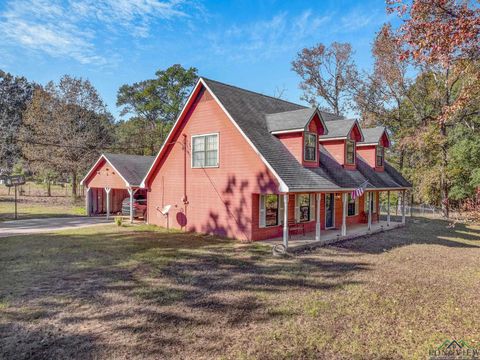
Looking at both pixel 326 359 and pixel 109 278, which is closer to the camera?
pixel 326 359

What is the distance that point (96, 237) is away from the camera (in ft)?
Result: 49.9

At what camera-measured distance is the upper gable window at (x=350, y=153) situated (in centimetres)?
1822

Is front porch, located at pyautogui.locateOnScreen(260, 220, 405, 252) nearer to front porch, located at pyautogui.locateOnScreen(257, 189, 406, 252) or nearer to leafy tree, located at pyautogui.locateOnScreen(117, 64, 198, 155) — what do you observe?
front porch, located at pyautogui.locateOnScreen(257, 189, 406, 252)

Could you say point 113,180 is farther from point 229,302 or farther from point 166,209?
point 229,302

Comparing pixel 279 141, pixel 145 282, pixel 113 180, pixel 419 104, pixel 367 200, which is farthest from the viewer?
pixel 419 104

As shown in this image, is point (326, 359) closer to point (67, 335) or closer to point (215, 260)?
point (67, 335)

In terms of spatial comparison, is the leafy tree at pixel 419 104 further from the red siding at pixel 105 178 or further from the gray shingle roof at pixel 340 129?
the red siding at pixel 105 178

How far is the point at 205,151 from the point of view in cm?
1603

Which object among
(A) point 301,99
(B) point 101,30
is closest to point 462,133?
(A) point 301,99

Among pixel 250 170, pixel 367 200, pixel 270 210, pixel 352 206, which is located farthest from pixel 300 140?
pixel 367 200

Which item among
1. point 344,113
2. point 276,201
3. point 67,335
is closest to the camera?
point 67,335

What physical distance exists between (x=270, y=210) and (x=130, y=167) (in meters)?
12.9

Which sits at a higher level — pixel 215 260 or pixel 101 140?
pixel 101 140

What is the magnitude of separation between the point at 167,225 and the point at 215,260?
7488mm
